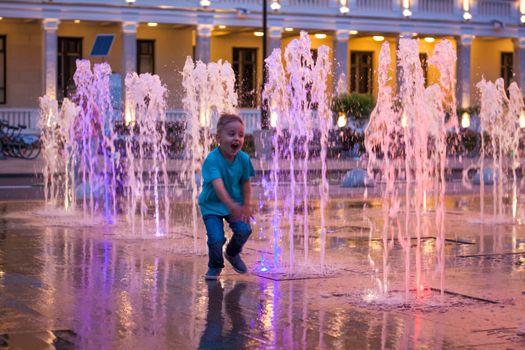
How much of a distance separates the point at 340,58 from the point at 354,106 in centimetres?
483

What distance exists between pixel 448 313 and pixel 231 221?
2.01m

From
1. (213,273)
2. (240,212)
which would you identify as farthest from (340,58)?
(240,212)

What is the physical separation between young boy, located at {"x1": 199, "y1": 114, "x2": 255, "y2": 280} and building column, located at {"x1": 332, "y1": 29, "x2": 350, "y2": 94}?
33514 mm

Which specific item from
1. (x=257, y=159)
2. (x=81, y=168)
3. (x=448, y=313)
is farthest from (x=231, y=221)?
(x=257, y=159)

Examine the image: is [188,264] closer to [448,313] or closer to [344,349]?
[448,313]

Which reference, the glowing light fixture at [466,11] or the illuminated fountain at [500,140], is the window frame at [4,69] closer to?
the illuminated fountain at [500,140]

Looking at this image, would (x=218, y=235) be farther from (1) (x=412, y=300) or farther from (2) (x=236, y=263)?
(1) (x=412, y=300)

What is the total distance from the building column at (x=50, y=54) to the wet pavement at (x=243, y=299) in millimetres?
25737

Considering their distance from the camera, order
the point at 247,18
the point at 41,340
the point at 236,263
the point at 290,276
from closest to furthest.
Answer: the point at 41,340, the point at 236,263, the point at 290,276, the point at 247,18

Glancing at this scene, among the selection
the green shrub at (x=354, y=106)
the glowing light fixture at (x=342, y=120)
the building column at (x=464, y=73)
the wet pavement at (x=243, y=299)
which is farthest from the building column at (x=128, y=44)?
the wet pavement at (x=243, y=299)

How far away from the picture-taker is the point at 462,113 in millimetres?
42094

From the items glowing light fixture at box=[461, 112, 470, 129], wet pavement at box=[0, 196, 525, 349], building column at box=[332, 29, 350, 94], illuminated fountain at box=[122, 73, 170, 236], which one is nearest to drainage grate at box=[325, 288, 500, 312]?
wet pavement at box=[0, 196, 525, 349]

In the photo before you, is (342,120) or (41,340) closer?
(41,340)

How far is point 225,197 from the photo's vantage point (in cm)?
830
